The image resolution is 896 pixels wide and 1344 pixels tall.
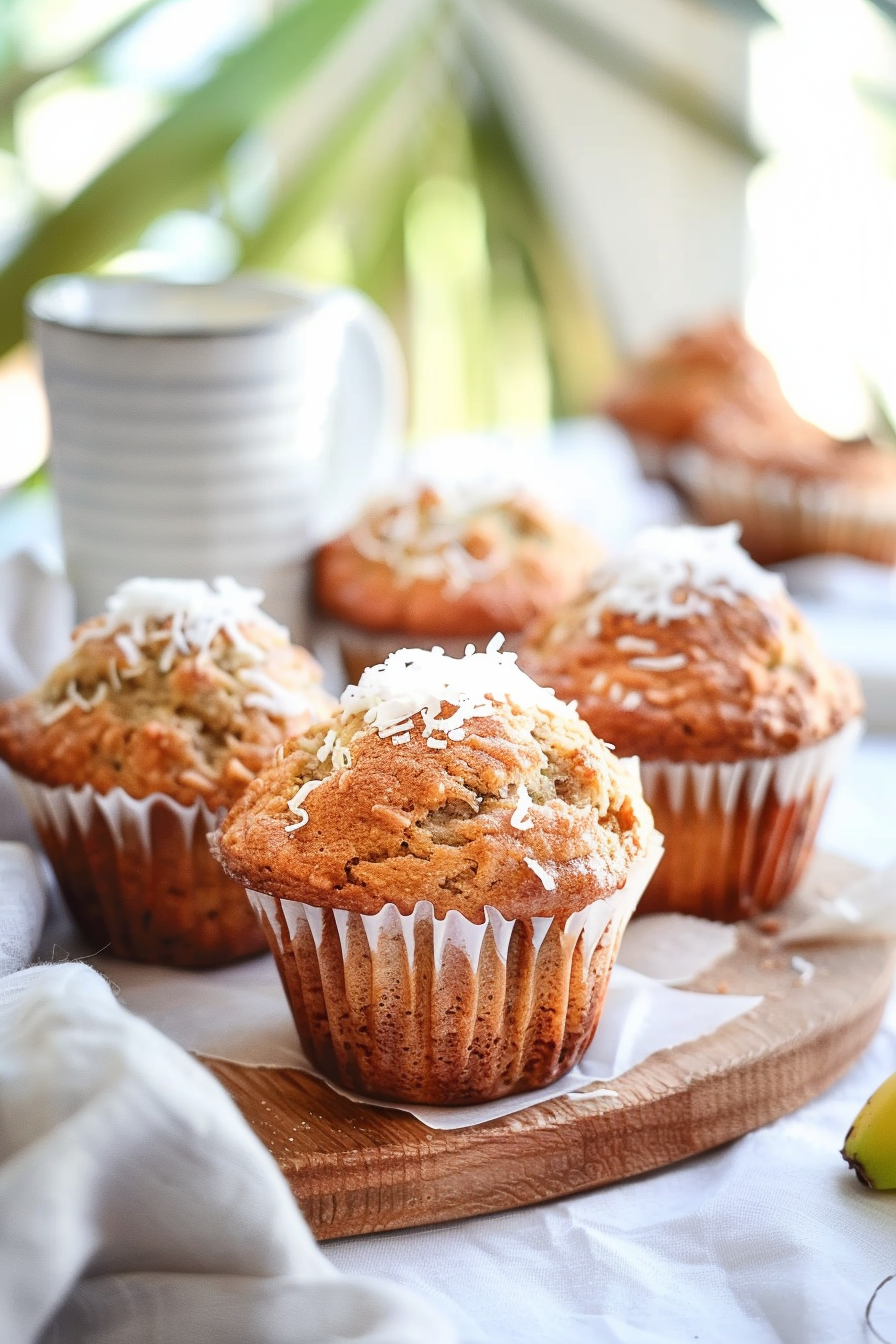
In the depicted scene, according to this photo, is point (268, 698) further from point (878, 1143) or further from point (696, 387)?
point (696, 387)

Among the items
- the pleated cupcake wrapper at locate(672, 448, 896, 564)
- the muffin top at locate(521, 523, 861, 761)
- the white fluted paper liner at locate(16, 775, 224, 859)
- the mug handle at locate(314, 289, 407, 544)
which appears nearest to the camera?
the white fluted paper liner at locate(16, 775, 224, 859)

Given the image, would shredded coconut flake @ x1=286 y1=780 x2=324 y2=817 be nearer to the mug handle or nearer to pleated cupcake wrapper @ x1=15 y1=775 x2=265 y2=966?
pleated cupcake wrapper @ x1=15 y1=775 x2=265 y2=966

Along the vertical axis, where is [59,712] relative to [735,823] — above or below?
above

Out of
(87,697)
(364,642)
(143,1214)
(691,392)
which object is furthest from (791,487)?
(143,1214)

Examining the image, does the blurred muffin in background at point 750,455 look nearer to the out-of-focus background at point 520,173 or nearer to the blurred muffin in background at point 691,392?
the blurred muffin in background at point 691,392

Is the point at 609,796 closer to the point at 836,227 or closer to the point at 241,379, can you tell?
the point at 241,379

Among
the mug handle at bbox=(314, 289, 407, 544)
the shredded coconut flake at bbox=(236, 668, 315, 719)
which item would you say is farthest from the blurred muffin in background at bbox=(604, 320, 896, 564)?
the shredded coconut flake at bbox=(236, 668, 315, 719)

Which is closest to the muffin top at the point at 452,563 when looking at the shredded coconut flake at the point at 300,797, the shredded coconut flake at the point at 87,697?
the shredded coconut flake at the point at 87,697
